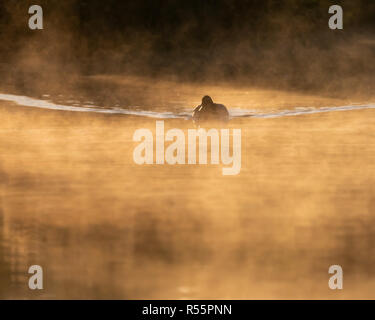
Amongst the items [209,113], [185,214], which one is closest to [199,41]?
[209,113]

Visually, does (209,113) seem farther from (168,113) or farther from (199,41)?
(199,41)

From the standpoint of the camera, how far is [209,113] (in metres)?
3.43

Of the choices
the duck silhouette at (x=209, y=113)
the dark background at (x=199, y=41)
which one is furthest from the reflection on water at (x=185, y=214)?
the dark background at (x=199, y=41)

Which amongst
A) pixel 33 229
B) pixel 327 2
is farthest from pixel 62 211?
pixel 327 2

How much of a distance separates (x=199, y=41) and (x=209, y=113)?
1673 mm

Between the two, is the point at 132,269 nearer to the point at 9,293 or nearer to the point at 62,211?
the point at 9,293

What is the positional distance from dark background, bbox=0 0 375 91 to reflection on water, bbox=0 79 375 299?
1.12 metres

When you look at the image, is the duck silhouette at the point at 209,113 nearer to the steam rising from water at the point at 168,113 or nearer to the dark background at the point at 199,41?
the steam rising from water at the point at 168,113

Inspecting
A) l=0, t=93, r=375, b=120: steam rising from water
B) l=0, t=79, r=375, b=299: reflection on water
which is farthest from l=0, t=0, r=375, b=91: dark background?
l=0, t=79, r=375, b=299: reflection on water

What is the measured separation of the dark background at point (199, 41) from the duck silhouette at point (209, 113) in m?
0.92

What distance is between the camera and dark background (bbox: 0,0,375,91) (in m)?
4.54

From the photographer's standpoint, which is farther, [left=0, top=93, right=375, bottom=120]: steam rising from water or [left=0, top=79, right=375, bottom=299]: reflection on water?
[left=0, top=93, right=375, bottom=120]: steam rising from water

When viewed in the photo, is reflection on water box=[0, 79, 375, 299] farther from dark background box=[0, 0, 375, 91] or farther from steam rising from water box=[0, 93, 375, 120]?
dark background box=[0, 0, 375, 91]

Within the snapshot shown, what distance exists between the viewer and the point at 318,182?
267 centimetres
